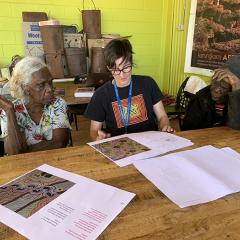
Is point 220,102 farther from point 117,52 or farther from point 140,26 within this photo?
point 140,26

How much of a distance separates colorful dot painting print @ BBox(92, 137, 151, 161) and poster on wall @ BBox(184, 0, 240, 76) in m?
2.25

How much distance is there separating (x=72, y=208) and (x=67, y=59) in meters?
2.97

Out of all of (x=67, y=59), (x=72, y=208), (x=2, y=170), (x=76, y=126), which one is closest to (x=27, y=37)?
(x=67, y=59)

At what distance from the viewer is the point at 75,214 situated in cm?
74

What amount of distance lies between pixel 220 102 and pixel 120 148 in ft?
2.86

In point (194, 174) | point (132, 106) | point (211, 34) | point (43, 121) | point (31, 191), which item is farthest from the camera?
point (211, 34)

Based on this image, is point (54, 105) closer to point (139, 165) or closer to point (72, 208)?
point (139, 165)

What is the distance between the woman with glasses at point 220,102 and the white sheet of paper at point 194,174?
0.43 meters

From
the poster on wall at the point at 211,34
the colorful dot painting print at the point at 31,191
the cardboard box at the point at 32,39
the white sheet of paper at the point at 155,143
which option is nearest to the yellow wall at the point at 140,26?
the cardboard box at the point at 32,39

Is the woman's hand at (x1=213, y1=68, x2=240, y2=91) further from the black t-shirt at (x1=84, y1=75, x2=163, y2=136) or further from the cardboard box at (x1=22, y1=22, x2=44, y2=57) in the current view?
the cardboard box at (x1=22, y1=22, x2=44, y2=57)

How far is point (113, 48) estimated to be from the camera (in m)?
1.54

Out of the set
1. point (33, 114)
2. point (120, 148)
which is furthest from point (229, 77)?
point (33, 114)

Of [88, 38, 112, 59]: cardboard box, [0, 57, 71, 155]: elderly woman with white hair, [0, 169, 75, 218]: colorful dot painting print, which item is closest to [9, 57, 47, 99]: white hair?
[0, 57, 71, 155]: elderly woman with white hair

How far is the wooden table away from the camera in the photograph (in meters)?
0.68
